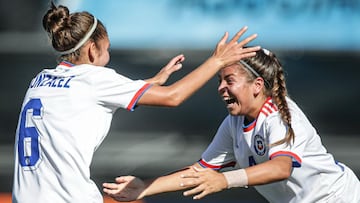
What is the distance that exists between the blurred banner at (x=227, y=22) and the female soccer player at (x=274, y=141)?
3292mm

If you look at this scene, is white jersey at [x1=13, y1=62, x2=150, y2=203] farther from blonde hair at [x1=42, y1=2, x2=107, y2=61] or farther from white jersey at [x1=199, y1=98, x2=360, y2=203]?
white jersey at [x1=199, y1=98, x2=360, y2=203]

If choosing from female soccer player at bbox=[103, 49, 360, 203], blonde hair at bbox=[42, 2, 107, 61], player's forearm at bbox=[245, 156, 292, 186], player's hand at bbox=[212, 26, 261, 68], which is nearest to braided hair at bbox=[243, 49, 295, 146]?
female soccer player at bbox=[103, 49, 360, 203]

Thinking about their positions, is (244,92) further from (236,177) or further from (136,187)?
(136,187)

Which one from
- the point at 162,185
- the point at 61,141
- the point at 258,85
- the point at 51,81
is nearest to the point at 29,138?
the point at 61,141

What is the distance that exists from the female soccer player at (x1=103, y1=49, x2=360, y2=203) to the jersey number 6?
1.57 feet

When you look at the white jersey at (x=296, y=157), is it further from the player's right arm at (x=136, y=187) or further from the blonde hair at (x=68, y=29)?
the blonde hair at (x=68, y=29)

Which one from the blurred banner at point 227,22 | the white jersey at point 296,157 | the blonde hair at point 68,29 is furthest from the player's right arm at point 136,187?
the blurred banner at point 227,22

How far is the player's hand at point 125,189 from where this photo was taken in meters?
3.78

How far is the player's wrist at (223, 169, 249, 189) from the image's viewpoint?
12.3 ft

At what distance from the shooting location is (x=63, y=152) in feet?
12.0

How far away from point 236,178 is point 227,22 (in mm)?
4049

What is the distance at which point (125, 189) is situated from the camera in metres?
3.81

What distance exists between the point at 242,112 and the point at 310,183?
0.47m

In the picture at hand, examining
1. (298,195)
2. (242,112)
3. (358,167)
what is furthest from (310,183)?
(358,167)
